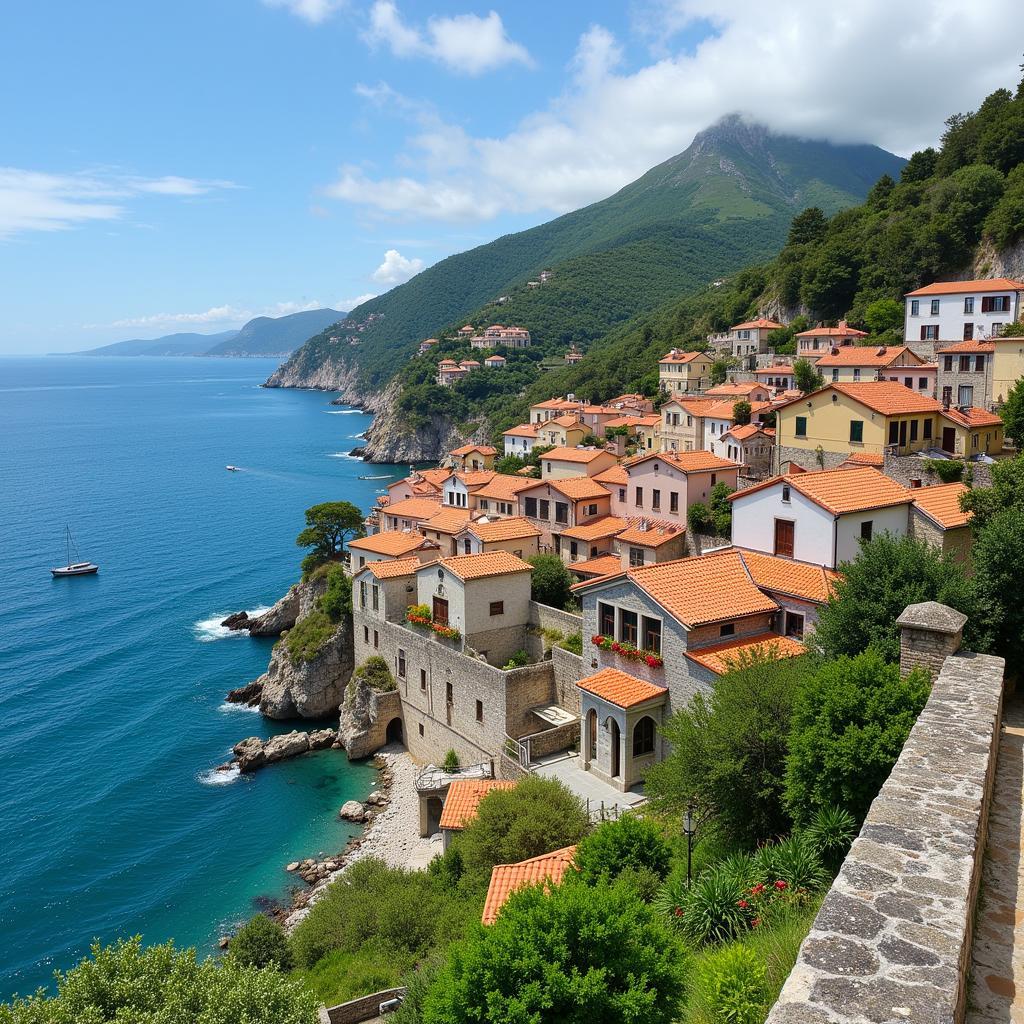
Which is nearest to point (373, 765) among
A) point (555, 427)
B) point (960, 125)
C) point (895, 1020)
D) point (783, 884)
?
point (783, 884)

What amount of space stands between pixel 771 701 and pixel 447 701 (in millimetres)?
20874

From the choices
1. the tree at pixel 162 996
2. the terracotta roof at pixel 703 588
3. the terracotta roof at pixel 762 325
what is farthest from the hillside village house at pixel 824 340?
the tree at pixel 162 996

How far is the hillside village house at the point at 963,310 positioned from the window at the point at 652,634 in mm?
39554

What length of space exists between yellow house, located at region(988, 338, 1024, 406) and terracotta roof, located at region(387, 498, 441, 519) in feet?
107

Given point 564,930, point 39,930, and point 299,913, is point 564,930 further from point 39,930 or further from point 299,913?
point 39,930

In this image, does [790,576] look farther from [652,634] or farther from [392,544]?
[392,544]

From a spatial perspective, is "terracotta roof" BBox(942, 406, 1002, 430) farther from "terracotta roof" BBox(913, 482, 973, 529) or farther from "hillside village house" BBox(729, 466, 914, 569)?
"hillside village house" BBox(729, 466, 914, 569)

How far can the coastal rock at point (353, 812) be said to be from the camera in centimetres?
3400

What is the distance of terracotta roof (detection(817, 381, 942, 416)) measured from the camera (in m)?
34.8

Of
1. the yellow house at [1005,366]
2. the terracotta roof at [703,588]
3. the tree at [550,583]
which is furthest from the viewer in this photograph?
the yellow house at [1005,366]

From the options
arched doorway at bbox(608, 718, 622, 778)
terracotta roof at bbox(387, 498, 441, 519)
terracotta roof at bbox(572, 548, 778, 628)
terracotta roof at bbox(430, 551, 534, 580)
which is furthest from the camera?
terracotta roof at bbox(387, 498, 441, 519)

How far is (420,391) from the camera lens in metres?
148

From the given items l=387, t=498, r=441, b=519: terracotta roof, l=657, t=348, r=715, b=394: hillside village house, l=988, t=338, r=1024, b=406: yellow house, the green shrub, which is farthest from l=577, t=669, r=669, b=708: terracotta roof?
l=657, t=348, r=715, b=394: hillside village house

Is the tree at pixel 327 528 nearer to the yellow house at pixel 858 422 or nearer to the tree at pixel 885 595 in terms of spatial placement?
the yellow house at pixel 858 422
